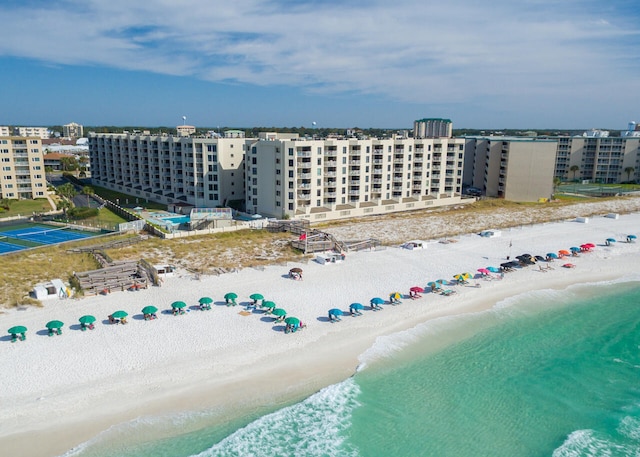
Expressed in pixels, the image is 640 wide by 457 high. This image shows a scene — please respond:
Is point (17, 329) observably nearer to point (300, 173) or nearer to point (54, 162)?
point (300, 173)

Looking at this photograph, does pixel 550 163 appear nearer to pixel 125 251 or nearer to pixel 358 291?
pixel 358 291

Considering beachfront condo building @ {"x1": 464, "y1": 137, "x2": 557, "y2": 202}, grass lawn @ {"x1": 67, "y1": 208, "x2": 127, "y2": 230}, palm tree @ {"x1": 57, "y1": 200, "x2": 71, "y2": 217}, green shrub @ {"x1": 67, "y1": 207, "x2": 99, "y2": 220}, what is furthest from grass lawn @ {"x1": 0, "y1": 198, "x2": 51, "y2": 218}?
beachfront condo building @ {"x1": 464, "y1": 137, "x2": 557, "y2": 202}

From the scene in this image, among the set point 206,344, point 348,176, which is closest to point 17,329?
point 206,344

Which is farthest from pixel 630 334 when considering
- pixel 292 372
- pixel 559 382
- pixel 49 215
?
pixel 49 215

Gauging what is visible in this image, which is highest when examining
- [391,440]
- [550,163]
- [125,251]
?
[550,163]

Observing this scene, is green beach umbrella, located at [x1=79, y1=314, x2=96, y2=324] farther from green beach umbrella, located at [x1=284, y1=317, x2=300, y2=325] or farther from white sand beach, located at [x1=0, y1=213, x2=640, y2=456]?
green beach umbrella, located at [x1=284, y1=317, x2=300, y2=325]

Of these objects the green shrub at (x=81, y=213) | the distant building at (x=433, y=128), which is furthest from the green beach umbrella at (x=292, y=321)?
the distant building at (x=433, y=128)

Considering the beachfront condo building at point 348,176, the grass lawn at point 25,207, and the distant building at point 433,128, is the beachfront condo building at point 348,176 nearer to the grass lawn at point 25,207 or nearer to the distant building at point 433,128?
the distant building at point 433,128
